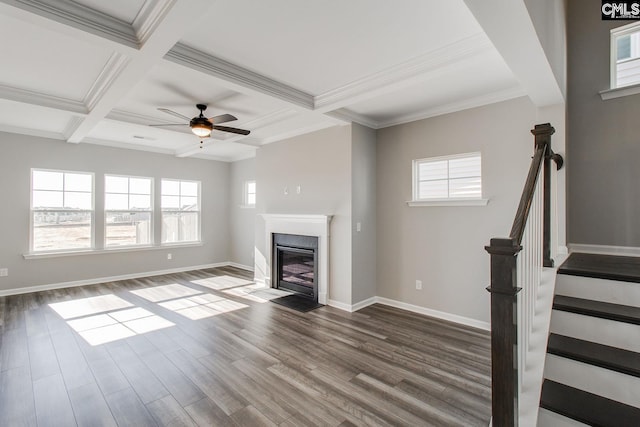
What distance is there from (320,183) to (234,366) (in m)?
2.88

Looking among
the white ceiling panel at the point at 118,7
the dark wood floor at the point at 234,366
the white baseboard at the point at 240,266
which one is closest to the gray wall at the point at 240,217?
the white baseboard at the point at 240,266

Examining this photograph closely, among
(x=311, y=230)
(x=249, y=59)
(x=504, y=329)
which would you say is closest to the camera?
(x=504, y=329)

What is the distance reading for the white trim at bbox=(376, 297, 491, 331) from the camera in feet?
12.2

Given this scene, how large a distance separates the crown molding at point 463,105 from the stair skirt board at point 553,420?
2.99 metres

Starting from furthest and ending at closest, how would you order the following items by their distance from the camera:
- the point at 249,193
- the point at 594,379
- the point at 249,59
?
1. the point at 249,193
2. the point at 249,59
3. the point at 594,379

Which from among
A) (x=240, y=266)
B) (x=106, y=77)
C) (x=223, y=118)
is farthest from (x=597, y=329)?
(x=240, y=266)

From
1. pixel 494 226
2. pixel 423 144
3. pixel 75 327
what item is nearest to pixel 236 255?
pixel 75 327

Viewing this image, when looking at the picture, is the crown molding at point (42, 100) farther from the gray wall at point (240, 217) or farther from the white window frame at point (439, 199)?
the white window frame at point (439, 199)

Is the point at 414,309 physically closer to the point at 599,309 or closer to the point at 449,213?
the point at 449,213

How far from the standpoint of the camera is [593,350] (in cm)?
173

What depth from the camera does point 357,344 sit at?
3303mm

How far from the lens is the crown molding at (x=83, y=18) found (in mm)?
1967

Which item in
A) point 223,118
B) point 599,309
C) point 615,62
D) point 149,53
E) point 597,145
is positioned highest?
point 615,62

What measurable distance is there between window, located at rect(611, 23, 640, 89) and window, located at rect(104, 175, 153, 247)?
300 inches
